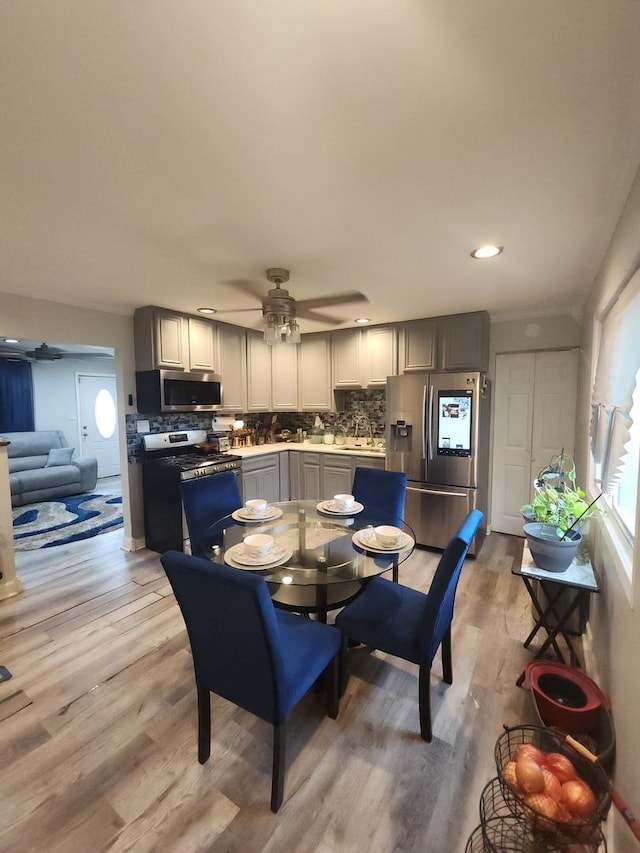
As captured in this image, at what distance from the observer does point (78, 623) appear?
8.38 feet

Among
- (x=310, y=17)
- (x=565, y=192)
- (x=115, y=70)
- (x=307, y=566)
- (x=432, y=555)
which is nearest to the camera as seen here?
(x=310, y=17)

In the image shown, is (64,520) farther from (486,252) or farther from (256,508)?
(486,252)

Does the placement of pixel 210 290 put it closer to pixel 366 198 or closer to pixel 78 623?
pixel 366 198

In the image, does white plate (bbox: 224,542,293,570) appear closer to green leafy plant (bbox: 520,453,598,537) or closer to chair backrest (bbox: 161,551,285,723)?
chair backrest (bbox: 161,551,285,723)

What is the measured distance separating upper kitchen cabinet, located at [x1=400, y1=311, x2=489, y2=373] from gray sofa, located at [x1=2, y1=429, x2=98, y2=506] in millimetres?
5262

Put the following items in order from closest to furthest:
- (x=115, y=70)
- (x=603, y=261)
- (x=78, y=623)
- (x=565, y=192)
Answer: (x=115, y=70) < (x=565, y=192) < (x=603, y=261) < (x=78, y=623)

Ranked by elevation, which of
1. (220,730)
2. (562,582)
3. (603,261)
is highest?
(603,261)

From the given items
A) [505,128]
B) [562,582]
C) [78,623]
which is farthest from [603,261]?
[78,623]

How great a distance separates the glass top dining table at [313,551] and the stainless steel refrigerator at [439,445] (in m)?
1.18

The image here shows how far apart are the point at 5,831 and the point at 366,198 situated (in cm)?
281

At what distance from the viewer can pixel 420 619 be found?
5.89 ft

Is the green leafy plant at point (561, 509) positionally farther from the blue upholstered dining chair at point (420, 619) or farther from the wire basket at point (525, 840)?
the wire basket at point (525, 840)

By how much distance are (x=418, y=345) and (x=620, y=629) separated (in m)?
3.03

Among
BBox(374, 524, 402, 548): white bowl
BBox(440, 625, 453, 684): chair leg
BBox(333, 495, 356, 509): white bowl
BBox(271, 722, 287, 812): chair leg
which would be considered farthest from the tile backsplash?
BBox(271, 722, 287, 812): chair leg
